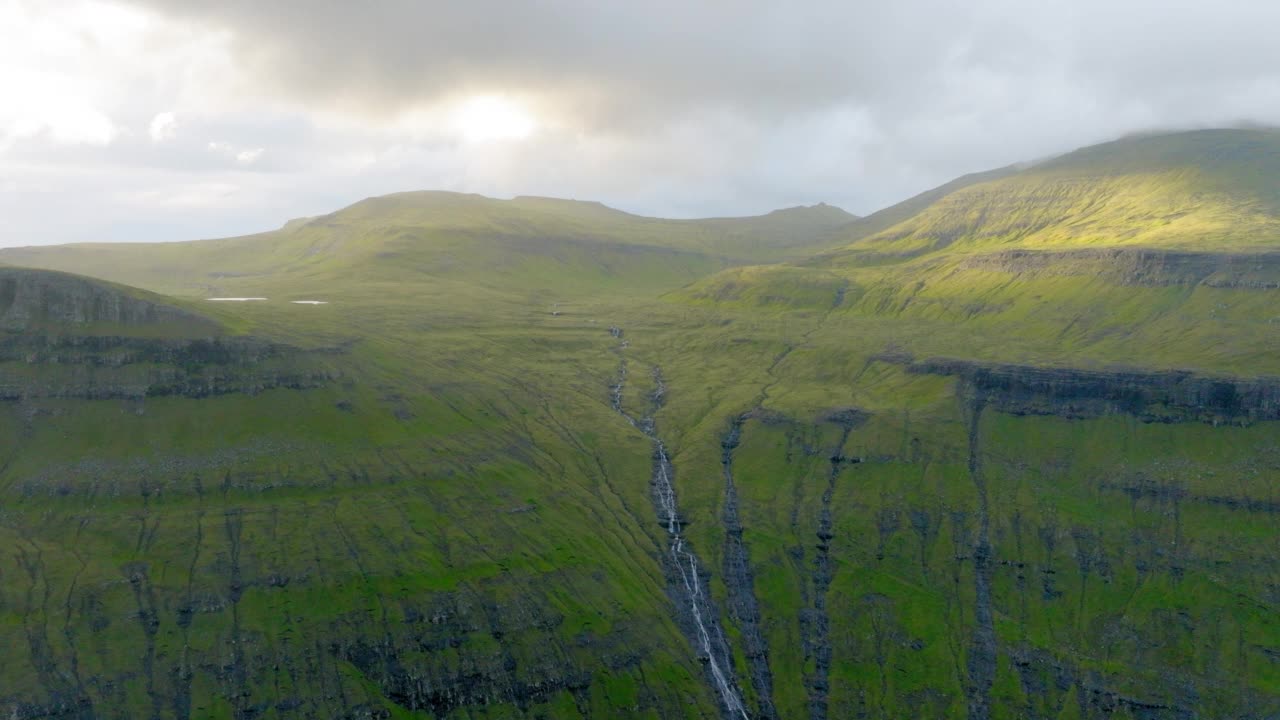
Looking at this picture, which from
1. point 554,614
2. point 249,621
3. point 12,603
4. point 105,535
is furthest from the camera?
point 554,614

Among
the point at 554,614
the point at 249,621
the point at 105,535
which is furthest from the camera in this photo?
the point at 554,614

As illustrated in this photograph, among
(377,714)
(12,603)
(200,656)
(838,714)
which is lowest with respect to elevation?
(838,714)

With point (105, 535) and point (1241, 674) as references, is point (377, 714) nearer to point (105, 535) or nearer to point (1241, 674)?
point (105, 535)

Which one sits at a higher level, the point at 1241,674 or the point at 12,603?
the point at 12,603

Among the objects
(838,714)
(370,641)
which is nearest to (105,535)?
(370,641)

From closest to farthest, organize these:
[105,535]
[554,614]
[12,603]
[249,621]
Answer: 1. [12,603]
2. [249,621]
3. [105,535]
4. [554,614]

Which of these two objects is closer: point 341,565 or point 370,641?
point 370,641

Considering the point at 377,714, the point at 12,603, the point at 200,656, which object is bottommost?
the point at 377,714

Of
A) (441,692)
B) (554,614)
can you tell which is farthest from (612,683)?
(441,692)

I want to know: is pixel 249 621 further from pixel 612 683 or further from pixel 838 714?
pixel 838 714
